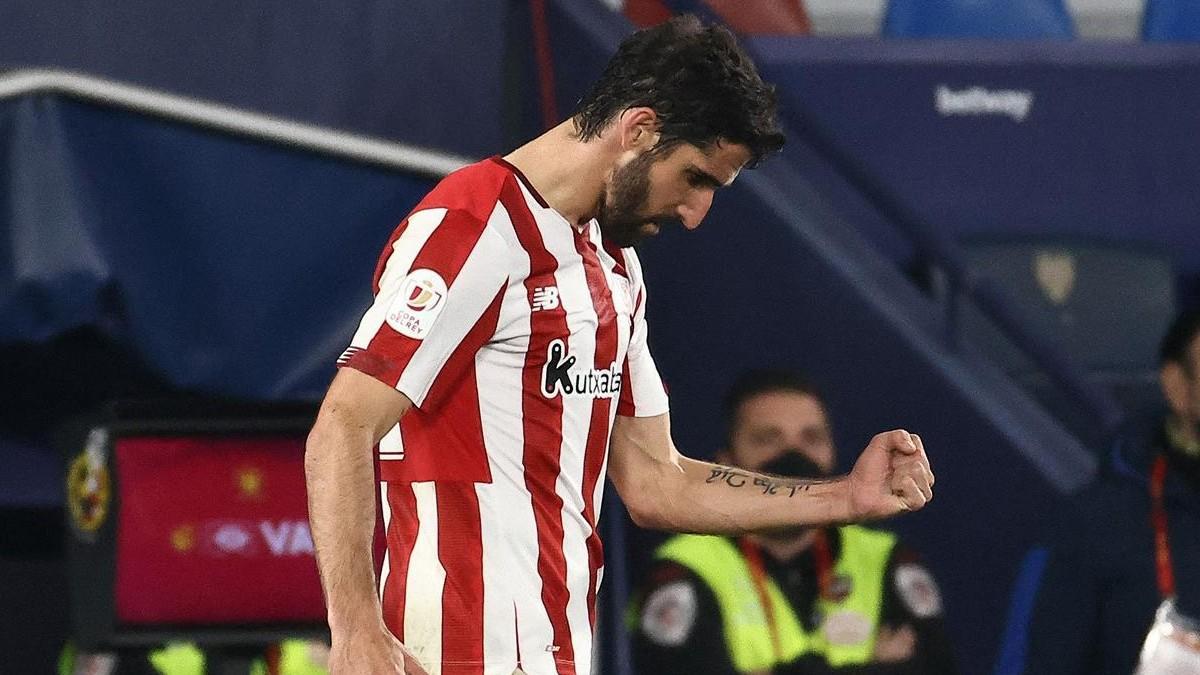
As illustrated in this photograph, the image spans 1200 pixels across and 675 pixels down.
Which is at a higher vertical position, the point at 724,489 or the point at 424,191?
the point at 424,191

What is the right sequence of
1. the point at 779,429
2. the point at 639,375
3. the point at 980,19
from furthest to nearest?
the point at 980,19 → the point at 779,429 → the point at 639,375

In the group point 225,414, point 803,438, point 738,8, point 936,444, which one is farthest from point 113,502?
point 738,8

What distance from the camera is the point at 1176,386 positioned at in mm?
5387

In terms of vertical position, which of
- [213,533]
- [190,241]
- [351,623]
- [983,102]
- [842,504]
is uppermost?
[983,102]

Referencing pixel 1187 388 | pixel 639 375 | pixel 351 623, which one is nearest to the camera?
pixel 351 623

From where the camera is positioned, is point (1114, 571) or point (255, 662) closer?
point (1114, 571)

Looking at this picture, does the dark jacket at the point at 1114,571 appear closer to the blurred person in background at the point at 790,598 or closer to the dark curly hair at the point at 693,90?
the blurred person in background at the point at 790,598

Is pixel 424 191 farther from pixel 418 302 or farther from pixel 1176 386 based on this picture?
pixel 418 302

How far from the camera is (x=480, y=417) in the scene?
3404mm

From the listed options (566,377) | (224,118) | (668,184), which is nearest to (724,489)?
(566,377)

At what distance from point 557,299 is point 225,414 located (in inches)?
88.1

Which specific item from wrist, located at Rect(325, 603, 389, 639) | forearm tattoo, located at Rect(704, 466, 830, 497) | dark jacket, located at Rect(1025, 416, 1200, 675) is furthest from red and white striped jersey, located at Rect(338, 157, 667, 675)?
dark jacket, located at Rect(1025, 416, 1200, 675)

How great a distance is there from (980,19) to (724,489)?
235 inches

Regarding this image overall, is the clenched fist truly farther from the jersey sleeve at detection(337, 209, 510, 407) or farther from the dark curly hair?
the jersey sleeve at detection(337, 209, 510, 407)
